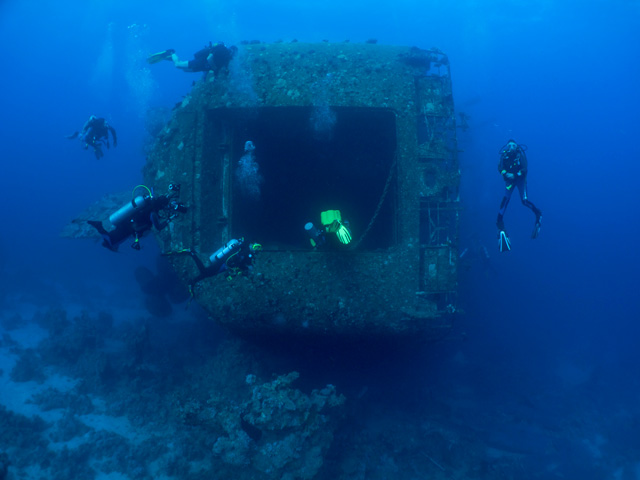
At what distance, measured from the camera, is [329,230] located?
6461mm

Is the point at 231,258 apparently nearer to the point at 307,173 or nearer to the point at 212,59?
the point at 212,59

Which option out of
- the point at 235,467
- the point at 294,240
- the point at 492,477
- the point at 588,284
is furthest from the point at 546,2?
the point at 235,467

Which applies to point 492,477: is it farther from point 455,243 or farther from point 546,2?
point 546,2

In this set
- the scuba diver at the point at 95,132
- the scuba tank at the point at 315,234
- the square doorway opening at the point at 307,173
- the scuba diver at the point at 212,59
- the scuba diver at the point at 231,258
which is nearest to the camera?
the scuba diver at the point at 231,258

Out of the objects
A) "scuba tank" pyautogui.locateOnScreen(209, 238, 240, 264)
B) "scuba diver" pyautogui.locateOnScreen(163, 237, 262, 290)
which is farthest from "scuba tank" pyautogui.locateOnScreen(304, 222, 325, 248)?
"scuba tank" pyautogui.locateOnScreen(209, 238, 240, 264)

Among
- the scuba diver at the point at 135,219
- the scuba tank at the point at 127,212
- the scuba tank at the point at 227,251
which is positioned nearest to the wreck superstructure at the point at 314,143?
the scuba tank at the point at 227,251

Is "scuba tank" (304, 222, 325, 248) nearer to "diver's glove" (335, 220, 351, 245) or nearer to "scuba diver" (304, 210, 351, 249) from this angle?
"scuba diver" (304, 210, 351, 249)

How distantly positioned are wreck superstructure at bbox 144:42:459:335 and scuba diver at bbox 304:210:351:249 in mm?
277

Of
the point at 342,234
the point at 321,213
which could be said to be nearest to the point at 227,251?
the point at 342,234

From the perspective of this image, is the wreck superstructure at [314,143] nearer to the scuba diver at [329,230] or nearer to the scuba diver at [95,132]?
the scuba diver at [329,230]

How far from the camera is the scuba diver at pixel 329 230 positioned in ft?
20.8

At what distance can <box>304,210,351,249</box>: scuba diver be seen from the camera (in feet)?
20.8

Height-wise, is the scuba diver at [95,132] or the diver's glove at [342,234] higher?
the scuba diver at [95,132]

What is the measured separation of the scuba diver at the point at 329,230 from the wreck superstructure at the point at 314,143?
277 mm
